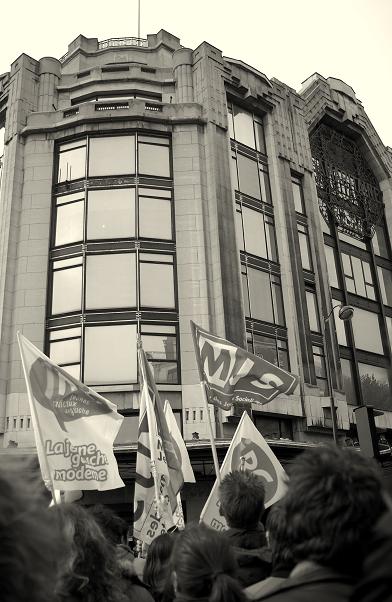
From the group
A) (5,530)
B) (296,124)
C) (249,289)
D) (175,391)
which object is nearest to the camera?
(5,530)

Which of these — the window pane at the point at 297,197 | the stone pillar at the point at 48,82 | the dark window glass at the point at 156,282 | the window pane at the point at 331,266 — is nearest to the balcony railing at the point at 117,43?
the stone pillar at the point at 48,82

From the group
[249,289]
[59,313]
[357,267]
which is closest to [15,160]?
[59,313]

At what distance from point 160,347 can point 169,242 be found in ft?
14.5

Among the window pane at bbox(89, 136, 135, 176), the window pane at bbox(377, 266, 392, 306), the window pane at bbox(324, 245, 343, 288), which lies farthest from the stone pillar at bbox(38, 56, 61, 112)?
the window pane at bbox(377, 266, 392, 306)

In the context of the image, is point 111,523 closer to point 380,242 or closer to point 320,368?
point 320,368

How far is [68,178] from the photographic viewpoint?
24.4 metres

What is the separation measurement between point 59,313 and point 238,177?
989 centimetres

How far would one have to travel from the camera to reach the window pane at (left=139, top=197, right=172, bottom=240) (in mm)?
23344

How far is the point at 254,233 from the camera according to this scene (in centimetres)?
2505

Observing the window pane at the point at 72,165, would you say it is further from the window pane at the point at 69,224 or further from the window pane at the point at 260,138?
the window pane at the point at 260,138

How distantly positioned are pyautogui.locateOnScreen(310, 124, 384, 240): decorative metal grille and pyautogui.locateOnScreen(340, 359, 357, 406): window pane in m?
7.84

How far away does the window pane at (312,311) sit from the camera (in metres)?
25.3

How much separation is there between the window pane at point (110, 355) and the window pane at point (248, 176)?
28.2 ft

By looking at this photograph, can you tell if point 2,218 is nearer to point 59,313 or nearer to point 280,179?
point 59,313
